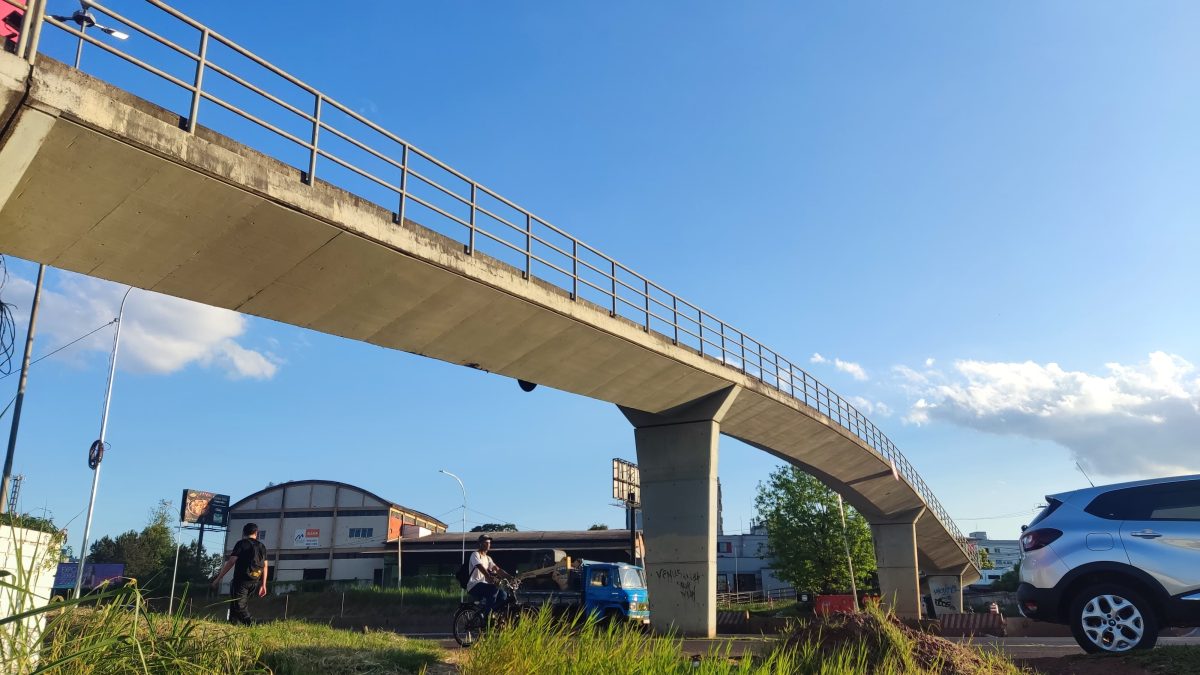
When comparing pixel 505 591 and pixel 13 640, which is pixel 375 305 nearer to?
pixel 505 591

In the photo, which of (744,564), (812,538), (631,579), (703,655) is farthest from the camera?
(744,564)

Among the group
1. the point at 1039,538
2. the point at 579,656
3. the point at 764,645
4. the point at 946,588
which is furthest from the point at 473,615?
the point at 946,588

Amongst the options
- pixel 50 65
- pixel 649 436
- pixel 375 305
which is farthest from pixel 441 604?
pixel 50 65

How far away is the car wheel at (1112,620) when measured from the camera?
26.9ft

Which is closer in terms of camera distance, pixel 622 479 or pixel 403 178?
pixel 403 178

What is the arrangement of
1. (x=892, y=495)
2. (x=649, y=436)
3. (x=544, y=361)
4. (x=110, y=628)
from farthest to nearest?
(x=892, y=495) < (x=649, y=436) < (x=544, y=361) < (x=110, y=628)

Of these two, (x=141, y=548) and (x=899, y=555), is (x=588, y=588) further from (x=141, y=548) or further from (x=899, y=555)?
(x=141, y=548)

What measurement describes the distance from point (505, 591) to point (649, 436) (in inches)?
370

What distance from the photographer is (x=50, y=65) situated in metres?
7.98

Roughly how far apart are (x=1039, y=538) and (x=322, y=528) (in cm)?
5883

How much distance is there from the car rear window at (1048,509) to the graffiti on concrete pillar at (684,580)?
37.0 feet

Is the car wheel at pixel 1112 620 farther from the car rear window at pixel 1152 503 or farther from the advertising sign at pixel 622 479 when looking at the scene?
the advertising sign at pixel 622 479

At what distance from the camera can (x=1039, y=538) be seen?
8.85m

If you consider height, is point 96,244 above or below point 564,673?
above
